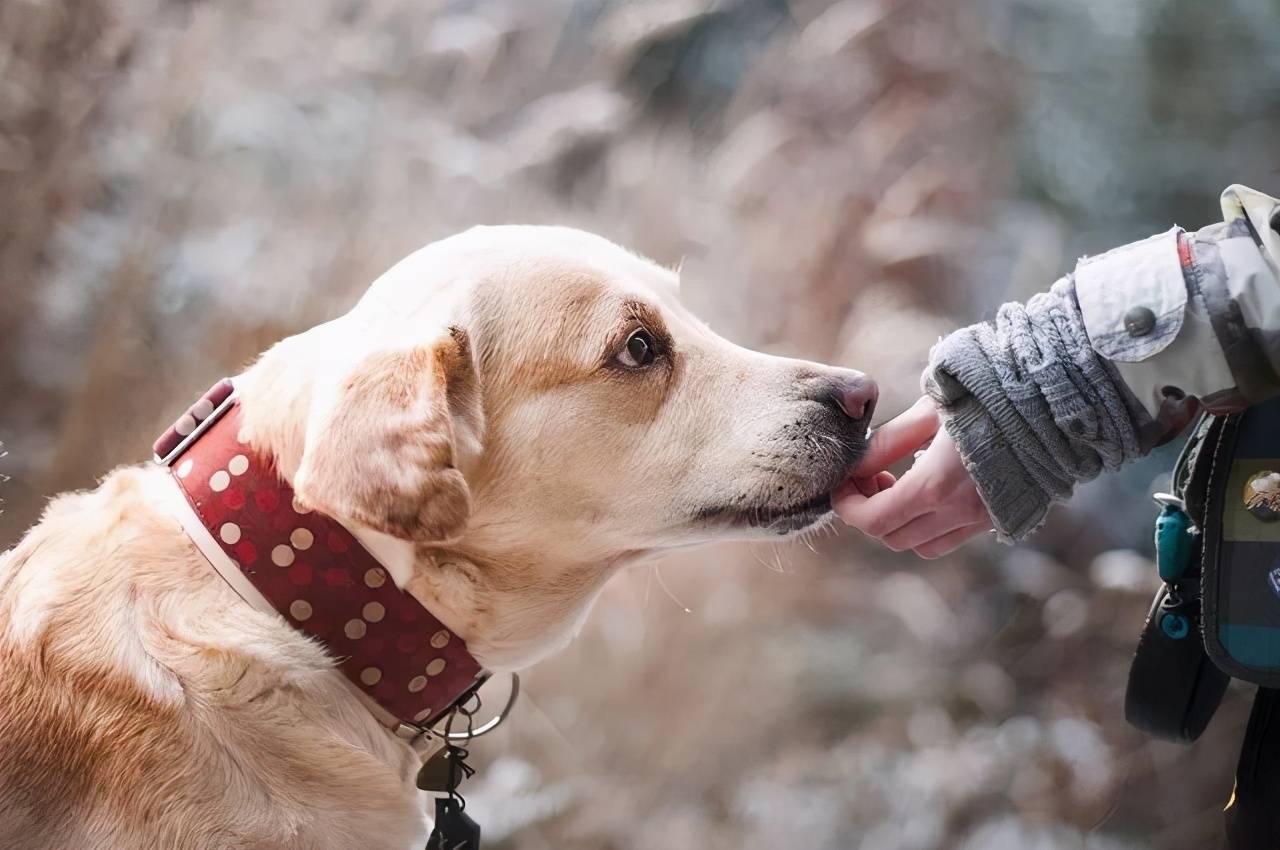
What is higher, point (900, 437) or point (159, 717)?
point (159, 717)

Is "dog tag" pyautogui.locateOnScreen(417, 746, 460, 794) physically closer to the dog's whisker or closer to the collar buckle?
the collar buckle

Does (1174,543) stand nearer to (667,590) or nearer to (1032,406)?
(1032,406)

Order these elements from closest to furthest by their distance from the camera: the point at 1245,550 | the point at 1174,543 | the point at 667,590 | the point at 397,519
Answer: the point at 397,519 → the point at 1245,550 → the point at 1174,543 → the point at 667,590

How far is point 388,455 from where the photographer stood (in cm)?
97

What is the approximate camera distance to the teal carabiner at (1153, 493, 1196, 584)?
3.83ft

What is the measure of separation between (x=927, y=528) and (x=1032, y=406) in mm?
230

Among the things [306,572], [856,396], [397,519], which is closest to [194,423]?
[306,572]

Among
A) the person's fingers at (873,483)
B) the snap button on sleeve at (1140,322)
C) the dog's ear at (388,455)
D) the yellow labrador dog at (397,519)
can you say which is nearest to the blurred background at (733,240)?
the person's fingers at (873,483)

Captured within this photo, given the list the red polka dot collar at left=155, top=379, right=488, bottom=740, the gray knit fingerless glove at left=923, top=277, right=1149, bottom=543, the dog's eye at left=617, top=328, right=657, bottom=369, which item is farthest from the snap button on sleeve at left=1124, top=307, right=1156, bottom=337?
the red polka dot collar at left=155, top=379, right=488, bottom=740

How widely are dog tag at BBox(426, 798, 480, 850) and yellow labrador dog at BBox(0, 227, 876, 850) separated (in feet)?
0.45

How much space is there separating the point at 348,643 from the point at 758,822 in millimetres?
1217

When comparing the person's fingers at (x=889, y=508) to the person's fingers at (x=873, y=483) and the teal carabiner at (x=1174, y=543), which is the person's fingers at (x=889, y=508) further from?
the teal carabiner at (x=1174, y=543)

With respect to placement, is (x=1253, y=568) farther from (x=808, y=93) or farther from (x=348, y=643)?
(x=808, y=93)

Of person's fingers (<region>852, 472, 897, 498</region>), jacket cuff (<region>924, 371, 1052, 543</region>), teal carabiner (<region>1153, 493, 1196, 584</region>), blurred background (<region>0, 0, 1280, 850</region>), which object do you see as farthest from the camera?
blurred background (<region>0, 0, 1280, 850</region>)
